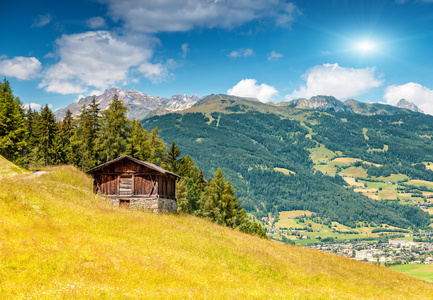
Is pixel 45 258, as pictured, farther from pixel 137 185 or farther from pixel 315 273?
A: pixel 137 185

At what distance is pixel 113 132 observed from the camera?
63.3 m

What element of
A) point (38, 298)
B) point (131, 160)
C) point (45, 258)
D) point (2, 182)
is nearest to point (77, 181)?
point (131, 160)

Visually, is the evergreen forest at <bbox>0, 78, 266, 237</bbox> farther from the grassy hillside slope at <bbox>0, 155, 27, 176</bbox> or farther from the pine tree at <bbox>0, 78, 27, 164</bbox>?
the grassy hillside slope at <bbox>0, 155, 27, 176</bbox>

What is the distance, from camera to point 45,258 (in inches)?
794

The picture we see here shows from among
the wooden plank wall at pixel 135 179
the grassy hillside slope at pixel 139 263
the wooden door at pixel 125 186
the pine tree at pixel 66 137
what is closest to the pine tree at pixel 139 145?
the wooden plank wall at pixel 135 179

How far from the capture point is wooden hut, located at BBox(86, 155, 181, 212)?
158 feet

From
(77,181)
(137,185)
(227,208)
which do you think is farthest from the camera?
(227,208)

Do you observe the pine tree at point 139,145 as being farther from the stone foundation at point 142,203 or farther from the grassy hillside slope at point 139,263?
the grassy hillside slope at point 139,263

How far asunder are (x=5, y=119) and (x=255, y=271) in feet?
174

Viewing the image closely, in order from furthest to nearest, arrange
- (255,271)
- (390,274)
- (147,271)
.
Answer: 1. (390,274)
2. (255,271)
3. (147,271)

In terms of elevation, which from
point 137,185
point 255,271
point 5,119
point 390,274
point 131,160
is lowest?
point 390,274

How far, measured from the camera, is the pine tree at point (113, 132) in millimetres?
62812

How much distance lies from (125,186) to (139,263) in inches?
1068

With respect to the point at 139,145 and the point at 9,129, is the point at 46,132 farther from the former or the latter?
the point at 139,145
